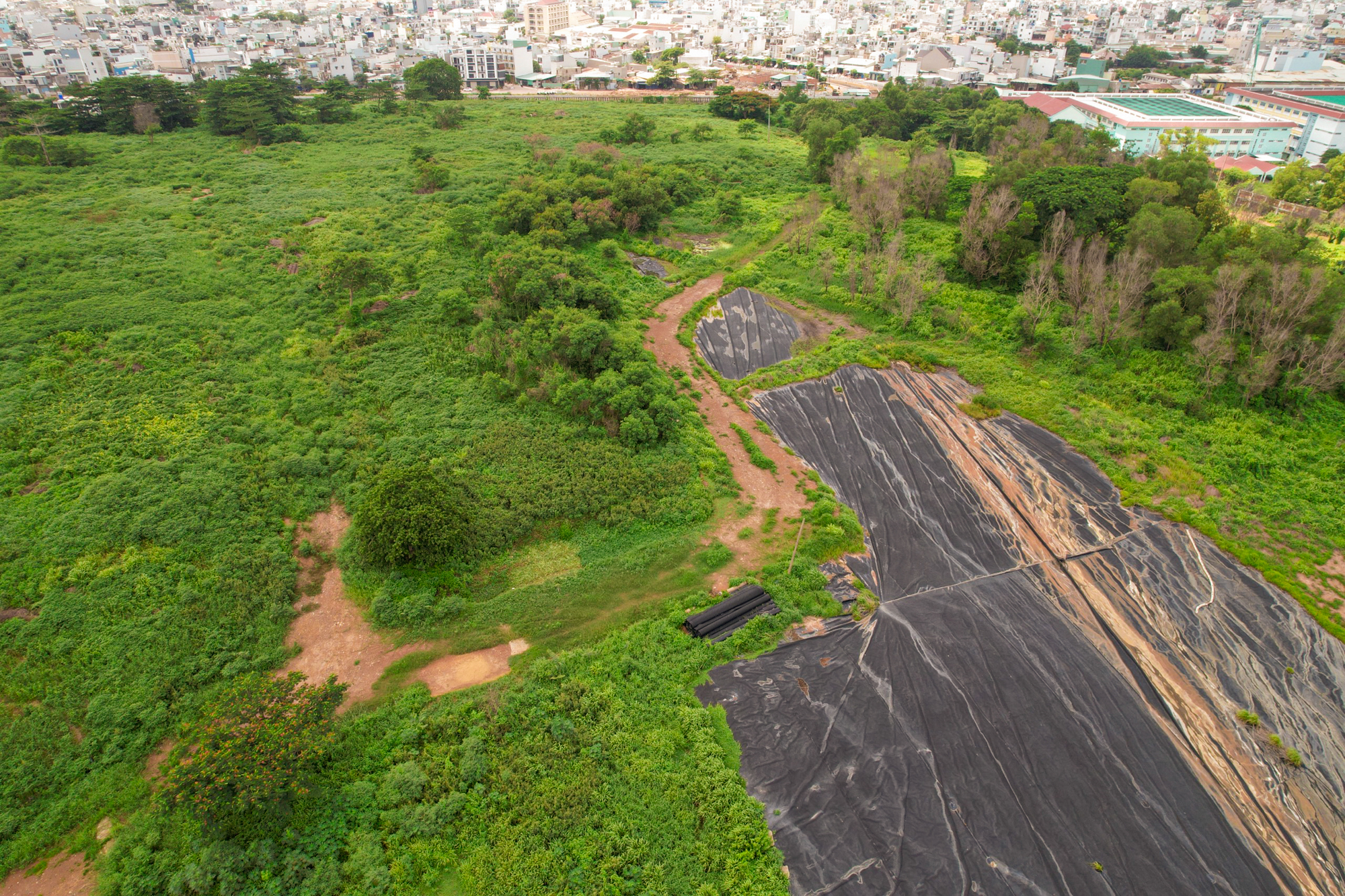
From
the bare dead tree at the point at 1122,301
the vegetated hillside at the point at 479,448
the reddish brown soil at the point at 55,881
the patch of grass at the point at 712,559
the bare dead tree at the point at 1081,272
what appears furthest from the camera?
the bare dead tree at the point at 1081,272

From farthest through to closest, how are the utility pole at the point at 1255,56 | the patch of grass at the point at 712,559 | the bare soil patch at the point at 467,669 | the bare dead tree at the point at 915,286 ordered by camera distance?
the utility pole at the point at 1255,56
the bare dead tree at the point at 915,286
the patch of grass at the point at 712,559
the bare soil patch at the point at 467,669

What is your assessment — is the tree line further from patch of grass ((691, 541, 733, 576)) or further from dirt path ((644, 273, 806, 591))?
patch of grass ((691, 541, 733, 576))

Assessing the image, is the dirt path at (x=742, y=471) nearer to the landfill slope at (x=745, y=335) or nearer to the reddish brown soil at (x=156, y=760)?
the landfill slope at (x=745, y=335)

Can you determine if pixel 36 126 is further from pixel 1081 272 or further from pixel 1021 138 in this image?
pixel 1021 138

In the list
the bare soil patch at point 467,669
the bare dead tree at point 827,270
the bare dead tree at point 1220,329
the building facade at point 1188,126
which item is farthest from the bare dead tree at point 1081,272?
the building facade at point 1188,126

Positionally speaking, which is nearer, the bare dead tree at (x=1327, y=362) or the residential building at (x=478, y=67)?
the bare dead tree at (x=1327, y=362)

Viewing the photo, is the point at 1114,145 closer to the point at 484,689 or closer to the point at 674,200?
the point at 674,200
